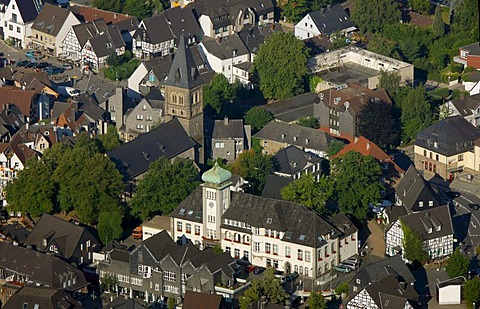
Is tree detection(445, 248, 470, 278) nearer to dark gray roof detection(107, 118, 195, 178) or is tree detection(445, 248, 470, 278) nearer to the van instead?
dark gray roof detection(107, 118, 195, 178)

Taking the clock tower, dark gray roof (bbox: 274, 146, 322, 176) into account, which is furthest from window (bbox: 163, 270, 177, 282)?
dark gray roof (bbox: 274, 146, 322, 176)

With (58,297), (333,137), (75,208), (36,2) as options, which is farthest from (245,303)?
(36,2)

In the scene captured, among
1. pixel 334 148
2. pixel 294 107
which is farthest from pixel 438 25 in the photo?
pixel 334 148

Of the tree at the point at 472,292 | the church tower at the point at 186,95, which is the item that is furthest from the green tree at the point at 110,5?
the tree at the point at 472,292

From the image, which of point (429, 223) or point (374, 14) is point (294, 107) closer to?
point (374, 14)

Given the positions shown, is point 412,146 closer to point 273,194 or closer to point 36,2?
point 273,194

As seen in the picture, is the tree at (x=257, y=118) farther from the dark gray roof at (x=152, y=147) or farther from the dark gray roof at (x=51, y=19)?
the dark gray roof at (x=51, y=19)
